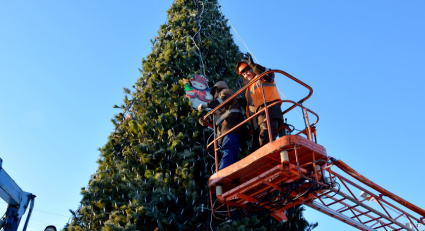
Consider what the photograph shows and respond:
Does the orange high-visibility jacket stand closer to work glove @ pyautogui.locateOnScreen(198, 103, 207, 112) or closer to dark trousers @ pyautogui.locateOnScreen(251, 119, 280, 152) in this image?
dark trousers @ pyautogui.locateOnScreen(251, 119, 280, 152)

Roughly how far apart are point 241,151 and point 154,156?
5.42 ft

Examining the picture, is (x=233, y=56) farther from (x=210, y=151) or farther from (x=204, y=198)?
(x=204, y=198)

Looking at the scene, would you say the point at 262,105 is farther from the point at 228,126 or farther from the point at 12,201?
the point at 12,201

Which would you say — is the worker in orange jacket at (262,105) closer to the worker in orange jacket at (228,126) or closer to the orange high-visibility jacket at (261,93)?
the orange high-visibility jacket at (261,93)

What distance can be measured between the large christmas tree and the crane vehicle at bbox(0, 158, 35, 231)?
3.00 feet

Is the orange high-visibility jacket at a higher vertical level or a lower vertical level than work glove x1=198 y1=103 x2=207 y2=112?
lower

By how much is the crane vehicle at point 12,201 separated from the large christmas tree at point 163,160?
915 millimetres

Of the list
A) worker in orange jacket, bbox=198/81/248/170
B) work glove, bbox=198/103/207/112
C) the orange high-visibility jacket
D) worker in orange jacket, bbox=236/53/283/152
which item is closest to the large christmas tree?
work glove, bbox=198/103/207/112

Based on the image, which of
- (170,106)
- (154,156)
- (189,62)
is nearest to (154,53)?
(189,62)

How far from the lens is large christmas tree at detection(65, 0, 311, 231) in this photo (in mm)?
7191

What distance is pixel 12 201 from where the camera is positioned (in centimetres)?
819

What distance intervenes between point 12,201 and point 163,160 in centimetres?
301

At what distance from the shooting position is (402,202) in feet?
31.4

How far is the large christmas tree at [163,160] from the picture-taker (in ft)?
23.6
